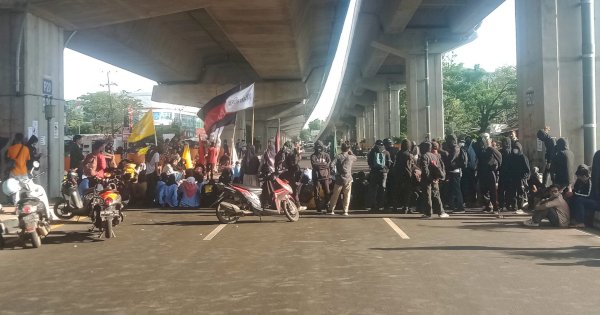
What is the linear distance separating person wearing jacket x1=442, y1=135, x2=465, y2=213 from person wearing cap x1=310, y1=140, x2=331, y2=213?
9.89 ft

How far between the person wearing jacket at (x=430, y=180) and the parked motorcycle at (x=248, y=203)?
3.06m

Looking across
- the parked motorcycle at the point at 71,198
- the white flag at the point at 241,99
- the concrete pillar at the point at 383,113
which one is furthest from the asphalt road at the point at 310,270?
the concrete pillar at the point at 383,113

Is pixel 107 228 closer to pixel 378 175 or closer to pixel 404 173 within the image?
pixel 378 175

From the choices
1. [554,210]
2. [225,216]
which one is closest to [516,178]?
[554,210]

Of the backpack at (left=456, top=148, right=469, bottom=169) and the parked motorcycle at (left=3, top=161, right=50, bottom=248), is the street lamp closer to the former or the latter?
the parked motorcycle at (left=3, top=161, right=50, bottom=248)

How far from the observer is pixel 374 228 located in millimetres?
11547

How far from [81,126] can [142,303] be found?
3247 inches

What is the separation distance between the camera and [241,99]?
18281 mm

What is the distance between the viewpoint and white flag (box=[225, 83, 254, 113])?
59.8 ft

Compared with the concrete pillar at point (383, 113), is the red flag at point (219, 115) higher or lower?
lower

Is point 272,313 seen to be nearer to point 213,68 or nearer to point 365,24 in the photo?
point 365,24

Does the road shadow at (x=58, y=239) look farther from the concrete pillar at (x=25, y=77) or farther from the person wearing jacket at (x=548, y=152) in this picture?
the person wearing jacket at (x=548, y=152)

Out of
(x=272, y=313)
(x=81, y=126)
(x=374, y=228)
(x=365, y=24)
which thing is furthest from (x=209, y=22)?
(x=81, y=126)

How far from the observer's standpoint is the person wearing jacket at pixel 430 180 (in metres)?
13.1
